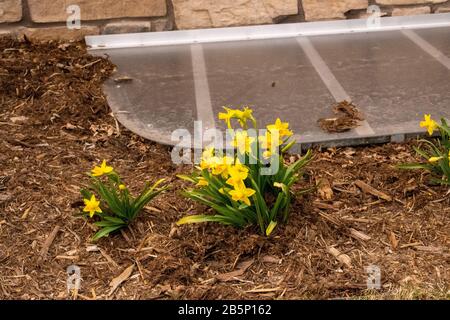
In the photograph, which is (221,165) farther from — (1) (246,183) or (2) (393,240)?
(2) (393,240)

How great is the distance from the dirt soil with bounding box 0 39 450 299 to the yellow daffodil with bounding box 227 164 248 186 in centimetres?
27

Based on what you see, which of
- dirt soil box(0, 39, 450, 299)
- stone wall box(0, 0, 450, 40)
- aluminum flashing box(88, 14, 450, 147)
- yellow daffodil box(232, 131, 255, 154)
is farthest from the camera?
stone wall box(0, 0, 450, 40)

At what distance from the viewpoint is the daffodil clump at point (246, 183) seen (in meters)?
2.75

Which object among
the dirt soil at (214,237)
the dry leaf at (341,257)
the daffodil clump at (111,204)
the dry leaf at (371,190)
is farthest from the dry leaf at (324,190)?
the daffodil clump at (111,204)

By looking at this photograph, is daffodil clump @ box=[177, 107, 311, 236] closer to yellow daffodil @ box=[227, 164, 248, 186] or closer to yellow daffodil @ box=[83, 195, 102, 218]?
yellow daffodil @ box=[227, 164, 248, 186]

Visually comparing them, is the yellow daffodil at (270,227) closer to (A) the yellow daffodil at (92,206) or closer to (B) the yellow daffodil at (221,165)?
(B) the yellow daffodil at (221,165)

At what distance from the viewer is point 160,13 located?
5031 millimetres

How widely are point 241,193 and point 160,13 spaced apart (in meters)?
2.70

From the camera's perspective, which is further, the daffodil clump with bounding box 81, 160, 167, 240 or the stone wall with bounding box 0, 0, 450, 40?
the stone wall with bounding box 0, 0, 450, 40

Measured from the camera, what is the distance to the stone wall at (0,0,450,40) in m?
4.99

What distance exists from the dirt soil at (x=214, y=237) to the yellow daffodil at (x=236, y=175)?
0.89 feet

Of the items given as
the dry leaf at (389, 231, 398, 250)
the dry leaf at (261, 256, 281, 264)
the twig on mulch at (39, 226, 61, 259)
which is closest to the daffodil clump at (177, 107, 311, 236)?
the dry leaf at (261, 256, 281, 264)

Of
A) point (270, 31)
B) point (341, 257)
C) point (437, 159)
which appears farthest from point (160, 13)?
point (341, 257)

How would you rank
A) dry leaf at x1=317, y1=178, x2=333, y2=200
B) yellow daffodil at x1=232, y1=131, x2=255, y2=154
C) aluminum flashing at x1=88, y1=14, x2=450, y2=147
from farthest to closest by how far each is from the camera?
aluminum flashing at x1=88, y1=14, x2=450, y2=147, dry leaf at x1=317, y1=178, x2=333, y2=200, yellow daffodil at x1=232, y1=131, x2=255, y2=154
